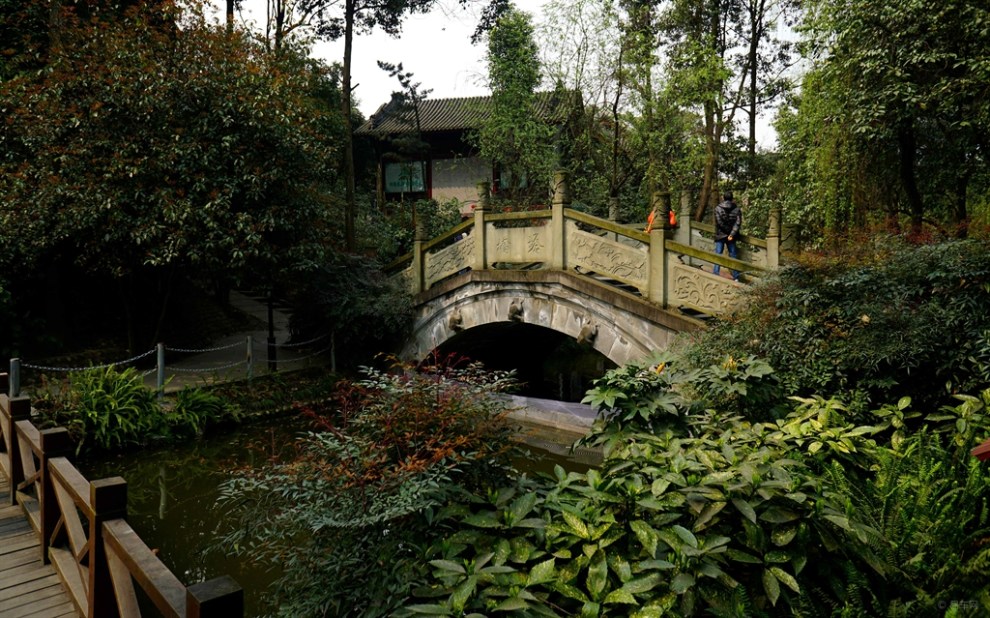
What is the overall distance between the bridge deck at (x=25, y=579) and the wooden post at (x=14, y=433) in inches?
11.5

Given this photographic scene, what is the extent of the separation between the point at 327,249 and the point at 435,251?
1870mm

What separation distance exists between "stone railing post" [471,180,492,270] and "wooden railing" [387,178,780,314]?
0.6 inches

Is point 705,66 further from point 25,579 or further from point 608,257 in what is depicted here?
point 25,579

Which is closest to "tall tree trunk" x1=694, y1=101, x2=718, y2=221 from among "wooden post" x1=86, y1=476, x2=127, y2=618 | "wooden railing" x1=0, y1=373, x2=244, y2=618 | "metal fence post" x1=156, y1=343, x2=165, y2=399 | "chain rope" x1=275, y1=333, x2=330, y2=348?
"chain rope" x1=275, y1=333, x2=330, y2=348

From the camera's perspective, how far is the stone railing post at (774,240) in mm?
10641

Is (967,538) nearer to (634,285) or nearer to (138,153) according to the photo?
(634,285)

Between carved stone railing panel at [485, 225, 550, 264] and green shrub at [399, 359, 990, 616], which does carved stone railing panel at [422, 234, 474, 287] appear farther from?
green shrub at [399, 359, 990, 616]

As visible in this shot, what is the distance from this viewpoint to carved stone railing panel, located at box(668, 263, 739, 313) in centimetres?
746

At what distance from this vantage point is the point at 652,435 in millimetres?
3729

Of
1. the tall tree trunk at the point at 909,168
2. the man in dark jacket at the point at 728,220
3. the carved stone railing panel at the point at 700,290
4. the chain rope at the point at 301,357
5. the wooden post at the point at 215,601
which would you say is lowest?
the chain rope at the point at 301,357

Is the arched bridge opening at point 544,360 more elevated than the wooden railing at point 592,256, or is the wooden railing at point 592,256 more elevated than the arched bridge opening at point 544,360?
the wooden railing at point 592,256

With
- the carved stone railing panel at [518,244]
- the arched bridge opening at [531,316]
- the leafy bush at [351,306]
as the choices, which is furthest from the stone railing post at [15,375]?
the carved stone railing panel at [518,244]

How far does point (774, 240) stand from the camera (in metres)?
10.8

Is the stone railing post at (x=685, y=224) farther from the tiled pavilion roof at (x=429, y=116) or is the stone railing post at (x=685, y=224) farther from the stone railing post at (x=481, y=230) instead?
the tiled pavilion roof at (x=429, y=116)
